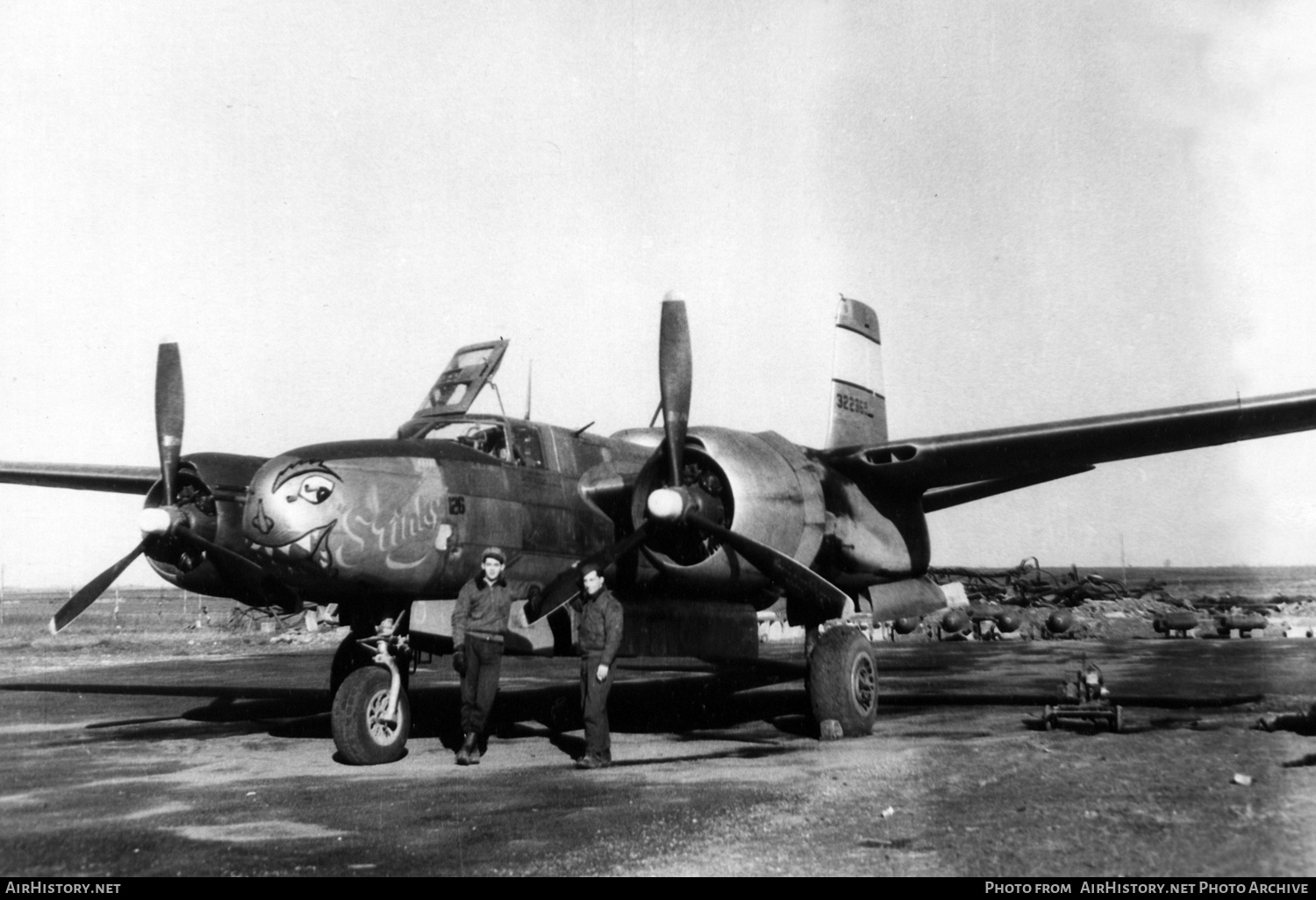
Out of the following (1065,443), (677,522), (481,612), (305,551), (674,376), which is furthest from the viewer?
(1065,443)

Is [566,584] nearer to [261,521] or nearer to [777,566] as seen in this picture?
[777,566]

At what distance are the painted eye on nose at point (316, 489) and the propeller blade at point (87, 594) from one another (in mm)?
2891

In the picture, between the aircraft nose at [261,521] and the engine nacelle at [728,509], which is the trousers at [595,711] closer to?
the engine nacelle at [728,509]

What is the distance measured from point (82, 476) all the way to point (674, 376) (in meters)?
7.93

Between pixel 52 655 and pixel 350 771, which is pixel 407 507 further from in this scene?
pixel 52 655

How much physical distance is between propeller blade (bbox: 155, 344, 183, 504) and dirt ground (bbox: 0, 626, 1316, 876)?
268 centimetres

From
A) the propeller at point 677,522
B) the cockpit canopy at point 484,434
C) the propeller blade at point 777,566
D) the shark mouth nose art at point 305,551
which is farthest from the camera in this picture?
the cockpit canopy at point 484,434

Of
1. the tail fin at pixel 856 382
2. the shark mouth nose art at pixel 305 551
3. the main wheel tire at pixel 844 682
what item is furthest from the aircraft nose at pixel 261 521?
the tail fin at pixel 856 382

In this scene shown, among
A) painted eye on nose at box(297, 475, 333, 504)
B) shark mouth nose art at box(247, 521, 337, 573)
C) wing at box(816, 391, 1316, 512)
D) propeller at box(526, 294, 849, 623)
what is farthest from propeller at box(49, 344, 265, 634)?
wing at box(816, 391, 1316, 512)

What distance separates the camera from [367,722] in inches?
370

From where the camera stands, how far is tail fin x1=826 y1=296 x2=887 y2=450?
44.9ft

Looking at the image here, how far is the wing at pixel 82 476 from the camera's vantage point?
13.1 m

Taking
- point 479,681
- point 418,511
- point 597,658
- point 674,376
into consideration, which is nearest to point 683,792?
point 597,658

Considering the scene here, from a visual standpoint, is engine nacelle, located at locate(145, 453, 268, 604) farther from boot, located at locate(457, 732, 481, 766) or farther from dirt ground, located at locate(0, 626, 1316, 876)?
boot, located at locate(457, 732, 481, 766)
